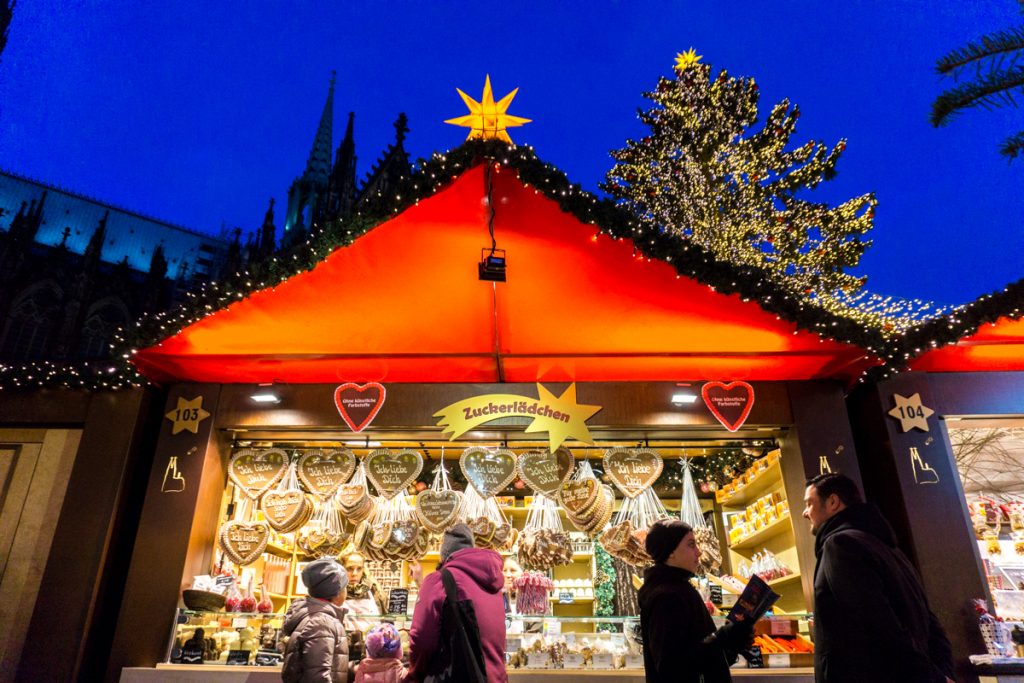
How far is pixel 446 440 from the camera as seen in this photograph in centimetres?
585

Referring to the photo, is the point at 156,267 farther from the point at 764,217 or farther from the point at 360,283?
the point at 360,283

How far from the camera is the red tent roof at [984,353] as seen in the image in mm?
5078

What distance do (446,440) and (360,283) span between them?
178cm

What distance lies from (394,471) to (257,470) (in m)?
1.22

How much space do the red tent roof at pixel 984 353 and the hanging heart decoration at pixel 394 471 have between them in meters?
4.33

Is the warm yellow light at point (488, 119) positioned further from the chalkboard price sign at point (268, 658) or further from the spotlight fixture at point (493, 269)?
the chalkboard price sign at point (268, 658)

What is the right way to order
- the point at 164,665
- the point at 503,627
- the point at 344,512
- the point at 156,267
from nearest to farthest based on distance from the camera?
the point at 503,627 → the point at 164,665 → the point at 344,512 → the point at 156,267

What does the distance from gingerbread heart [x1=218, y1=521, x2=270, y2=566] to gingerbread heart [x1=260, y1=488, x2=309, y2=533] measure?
125 millimetres

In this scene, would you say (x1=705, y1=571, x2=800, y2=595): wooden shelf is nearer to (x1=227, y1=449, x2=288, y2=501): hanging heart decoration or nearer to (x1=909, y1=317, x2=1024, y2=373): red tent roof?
(x1=909, y1=317, x2=1024, y2=373): red tent roof

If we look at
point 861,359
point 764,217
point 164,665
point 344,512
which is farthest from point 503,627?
point 764,217

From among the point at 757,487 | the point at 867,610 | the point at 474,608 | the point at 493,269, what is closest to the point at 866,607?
the point at 867,610

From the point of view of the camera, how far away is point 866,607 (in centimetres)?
256

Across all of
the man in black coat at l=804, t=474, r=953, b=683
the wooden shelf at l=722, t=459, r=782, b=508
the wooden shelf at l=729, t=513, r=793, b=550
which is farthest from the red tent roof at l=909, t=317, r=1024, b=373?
the man in black coat at l=804, t=474, r=953, b=683

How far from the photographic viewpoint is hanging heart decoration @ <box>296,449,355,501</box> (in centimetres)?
557
